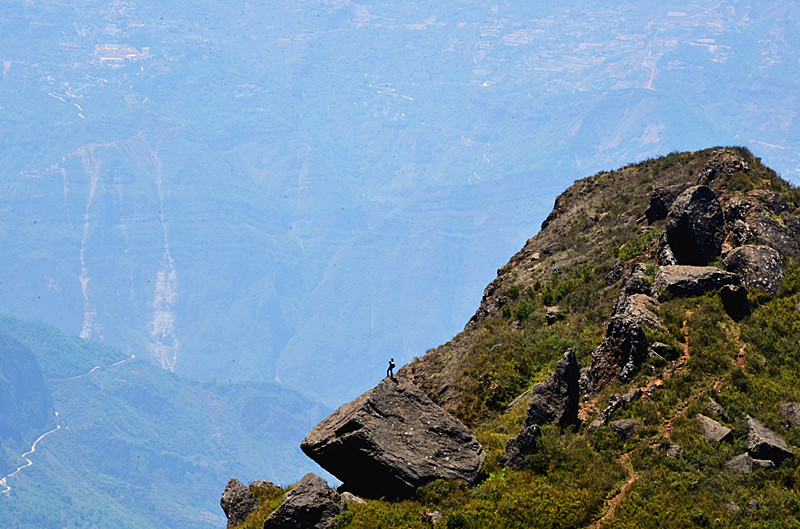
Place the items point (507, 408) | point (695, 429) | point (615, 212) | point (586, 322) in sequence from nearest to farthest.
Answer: point (695, 429), point (507, 408), point (586, 322), point (615, 212)

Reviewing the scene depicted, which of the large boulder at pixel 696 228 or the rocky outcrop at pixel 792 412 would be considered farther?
the large boulder at pixel 696 228

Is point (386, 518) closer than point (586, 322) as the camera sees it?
Yes

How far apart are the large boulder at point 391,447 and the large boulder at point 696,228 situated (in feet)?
52.7

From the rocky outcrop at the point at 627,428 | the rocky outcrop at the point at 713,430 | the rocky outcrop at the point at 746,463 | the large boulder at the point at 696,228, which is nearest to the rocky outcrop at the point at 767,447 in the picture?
the rocky outcrop at the point at 746,463

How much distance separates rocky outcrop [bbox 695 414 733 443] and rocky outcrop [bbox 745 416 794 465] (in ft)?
2.33

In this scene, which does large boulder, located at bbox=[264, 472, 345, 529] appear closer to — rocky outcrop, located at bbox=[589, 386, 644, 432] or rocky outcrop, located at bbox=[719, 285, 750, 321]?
rocky outcrop, located at bbox=[589, 386, 644, 432]

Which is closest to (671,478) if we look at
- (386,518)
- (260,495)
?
(386,518)

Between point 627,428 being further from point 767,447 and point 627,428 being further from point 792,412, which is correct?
point 792,412

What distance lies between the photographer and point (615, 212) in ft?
205

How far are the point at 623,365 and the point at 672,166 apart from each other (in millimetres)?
37954

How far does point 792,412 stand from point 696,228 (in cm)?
1217

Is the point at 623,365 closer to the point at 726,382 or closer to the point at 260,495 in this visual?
the point at 726,382

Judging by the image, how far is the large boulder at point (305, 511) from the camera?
88.9ft

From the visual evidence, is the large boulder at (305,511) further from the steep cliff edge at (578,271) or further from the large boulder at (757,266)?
the large boulder at (757,266)
